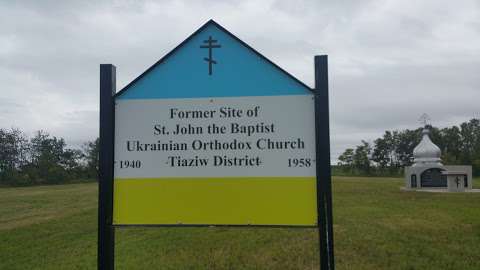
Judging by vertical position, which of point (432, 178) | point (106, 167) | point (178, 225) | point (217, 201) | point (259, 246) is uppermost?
point (106, 167)

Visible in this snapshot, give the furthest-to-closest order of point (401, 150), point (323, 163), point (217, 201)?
point (401, 150)
point (217, 201)
point (323, 163)

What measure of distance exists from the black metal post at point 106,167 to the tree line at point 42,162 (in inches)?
2328

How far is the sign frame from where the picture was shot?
2.93 metres

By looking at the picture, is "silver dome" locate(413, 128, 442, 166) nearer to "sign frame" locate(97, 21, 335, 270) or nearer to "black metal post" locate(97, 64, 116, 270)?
"sign frame" locate(97, 21, 335, 270)

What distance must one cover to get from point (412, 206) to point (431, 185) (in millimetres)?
12776

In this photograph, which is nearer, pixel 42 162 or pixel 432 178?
pixel 432 178

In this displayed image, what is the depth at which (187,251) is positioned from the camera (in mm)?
7504

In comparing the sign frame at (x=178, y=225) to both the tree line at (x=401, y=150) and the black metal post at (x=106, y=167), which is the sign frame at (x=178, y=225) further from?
the tree line at (x=401, y=150)

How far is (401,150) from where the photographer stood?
83.1 m

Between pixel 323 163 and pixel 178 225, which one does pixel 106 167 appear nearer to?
pixel 178 225

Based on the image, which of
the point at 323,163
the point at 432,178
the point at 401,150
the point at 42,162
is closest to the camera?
the point at 323,163

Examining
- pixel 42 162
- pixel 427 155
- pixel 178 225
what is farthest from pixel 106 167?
pixel 42 162

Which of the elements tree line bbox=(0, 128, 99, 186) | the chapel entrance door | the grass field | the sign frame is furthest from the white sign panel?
tree line bbox=(0, 128, 99, 186)

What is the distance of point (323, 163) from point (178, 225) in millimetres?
1111
